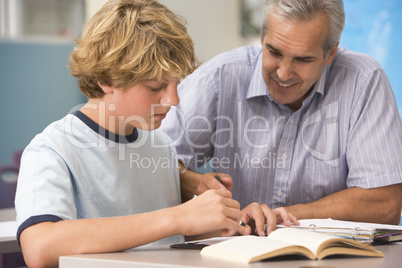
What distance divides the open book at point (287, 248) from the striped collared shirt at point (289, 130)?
2.22 feet

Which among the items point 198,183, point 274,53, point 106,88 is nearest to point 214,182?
point 198,183

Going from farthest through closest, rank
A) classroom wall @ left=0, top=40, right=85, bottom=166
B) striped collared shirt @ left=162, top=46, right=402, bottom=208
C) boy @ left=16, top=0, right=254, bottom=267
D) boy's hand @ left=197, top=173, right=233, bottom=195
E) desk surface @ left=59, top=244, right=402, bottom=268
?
classroom wall @ left=0, top=40, right=85, bottom=166 < striped collared shirt @ left=162, top=46, right=402, bottom=208 < boy's hand @ left=197, top=173, right=233, bottom=195 < boy @ left=16, top=0, right=254, bottom=267 < desk surface @ left=59, top=244, right=402, bottom=268

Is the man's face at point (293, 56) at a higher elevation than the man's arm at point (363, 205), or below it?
higher

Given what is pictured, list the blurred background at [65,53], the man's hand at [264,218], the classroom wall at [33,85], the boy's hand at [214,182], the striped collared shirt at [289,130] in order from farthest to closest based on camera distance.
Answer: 1. the classroom wall at [33,85]
2. the blurred background at [65,53]
3. the striped collared shirt at [289,130]
4. the boy's hand at [214,182]
5. the man's hand at [264,218]

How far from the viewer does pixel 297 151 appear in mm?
1619

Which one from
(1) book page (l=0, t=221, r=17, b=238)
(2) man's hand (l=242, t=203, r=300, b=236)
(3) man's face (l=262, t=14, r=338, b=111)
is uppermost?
(3) man's face (l=262, t=14, r=338, b=111)

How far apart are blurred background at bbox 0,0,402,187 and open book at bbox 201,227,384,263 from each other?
1.85m

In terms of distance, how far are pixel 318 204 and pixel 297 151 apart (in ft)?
0.70

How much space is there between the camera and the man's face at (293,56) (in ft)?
4.76

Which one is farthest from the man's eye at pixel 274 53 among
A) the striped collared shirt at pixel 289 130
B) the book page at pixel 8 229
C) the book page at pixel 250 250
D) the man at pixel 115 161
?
the book page at pixel 8 229

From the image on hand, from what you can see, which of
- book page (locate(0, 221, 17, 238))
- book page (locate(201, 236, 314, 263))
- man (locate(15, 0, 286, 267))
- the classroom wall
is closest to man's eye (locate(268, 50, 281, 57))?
man (locate(15, 0, 286, 267))

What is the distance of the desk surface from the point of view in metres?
0.80

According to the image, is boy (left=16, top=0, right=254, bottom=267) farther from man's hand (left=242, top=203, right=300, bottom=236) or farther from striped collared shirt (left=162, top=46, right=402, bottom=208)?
striped collared shirt (left=162, top=46, right=402, bottom=208)

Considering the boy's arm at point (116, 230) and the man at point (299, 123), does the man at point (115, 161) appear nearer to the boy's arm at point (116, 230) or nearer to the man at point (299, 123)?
the boy's arm at point (116, 230)
